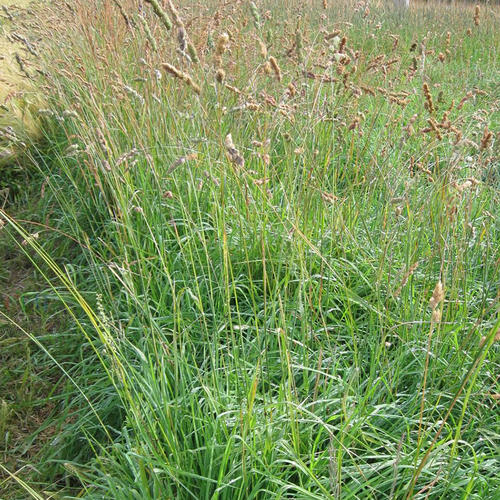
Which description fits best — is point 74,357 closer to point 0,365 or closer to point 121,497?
point 0,365

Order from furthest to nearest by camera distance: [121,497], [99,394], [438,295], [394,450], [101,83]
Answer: [101,83], [99,394], [394,450], [121,497], [438,295]

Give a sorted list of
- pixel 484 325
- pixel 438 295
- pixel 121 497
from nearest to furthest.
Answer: pixel 438 295
pixel 121 497
pixel 484 325

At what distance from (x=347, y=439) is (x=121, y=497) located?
622mm

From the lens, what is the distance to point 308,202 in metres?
2.01

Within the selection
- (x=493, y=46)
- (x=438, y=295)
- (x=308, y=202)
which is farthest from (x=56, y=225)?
→ (x=493, y=46)

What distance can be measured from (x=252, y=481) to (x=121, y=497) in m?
0.33

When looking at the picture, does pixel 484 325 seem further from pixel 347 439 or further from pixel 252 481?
pixel 252 481

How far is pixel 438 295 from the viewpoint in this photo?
0.93 m

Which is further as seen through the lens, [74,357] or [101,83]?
[101,83]

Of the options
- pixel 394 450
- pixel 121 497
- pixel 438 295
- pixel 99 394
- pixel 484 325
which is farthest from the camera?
pixel 99 394

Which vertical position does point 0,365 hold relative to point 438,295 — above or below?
below

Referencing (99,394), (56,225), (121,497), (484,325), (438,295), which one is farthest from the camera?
(56,225)

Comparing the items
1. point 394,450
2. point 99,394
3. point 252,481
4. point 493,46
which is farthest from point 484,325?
point 493,46

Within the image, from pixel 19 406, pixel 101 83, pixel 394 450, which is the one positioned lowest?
pixel 19 406
